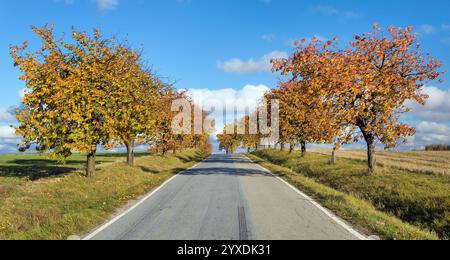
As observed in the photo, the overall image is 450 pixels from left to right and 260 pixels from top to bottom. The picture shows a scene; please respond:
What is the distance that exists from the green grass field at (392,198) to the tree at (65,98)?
1082cm

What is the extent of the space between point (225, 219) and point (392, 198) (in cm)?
967

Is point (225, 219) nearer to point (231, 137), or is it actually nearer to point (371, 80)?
point (371, 80)

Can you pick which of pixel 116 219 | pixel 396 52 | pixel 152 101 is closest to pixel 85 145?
pixel 152 101

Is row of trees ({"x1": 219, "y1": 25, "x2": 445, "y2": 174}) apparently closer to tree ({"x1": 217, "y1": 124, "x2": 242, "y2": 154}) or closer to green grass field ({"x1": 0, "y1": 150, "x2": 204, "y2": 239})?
green grass field ({"x1": 0, "y1": 150, "x2": 204, "y2": 239})

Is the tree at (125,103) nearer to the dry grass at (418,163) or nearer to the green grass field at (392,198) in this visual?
the green grass field at (392,198)

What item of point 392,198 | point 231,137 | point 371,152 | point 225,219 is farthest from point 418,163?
point 231,137

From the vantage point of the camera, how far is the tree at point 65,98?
58.9ft

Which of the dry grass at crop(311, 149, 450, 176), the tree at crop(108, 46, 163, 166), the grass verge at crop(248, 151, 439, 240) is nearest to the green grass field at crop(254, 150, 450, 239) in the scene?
the grass verge at crop(248, 151, 439, 240)

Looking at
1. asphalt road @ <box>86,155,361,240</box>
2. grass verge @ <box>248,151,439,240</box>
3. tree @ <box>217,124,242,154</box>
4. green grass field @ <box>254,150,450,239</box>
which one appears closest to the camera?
asphalt road @ <box>86,155,361,240</box>

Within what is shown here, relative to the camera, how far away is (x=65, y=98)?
59.6 feet

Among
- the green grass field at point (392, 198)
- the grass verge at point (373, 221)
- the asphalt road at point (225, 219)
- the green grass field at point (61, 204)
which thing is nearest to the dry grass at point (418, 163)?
the green grass field at point (392, 198)

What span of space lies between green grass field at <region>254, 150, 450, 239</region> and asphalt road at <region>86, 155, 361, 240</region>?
902 millimetres

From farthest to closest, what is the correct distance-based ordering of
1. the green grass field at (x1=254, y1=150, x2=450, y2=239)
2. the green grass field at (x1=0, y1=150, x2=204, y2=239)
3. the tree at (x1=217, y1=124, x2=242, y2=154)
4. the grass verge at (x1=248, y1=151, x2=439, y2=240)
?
the tree at (x1=217, y1=124, x2=242, y2=154)
the green grass field at (x1=254, y1=150, x2=450, y2=239)
the green grass field at (x1=0, y1=150, x2=204, y2=239)
the grass verge at (x1=248, y1=151, x2=439, y2=240)

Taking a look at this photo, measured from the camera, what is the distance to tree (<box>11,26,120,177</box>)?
18.0m
